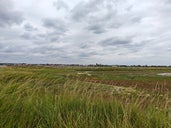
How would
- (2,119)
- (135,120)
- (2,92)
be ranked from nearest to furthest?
1. (2,119)
2. (135,120)
3. (2,92)

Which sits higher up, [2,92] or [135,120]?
[2,92]

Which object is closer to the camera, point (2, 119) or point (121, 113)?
point (2, 119)

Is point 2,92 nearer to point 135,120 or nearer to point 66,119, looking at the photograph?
point 66,119

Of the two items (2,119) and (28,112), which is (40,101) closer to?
(28,112)

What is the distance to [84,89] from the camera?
22.5 feet

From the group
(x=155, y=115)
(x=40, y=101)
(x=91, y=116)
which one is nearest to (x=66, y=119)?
(x=91, y=116)

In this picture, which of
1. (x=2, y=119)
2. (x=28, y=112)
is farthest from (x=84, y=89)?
A: (x=2, y=119)

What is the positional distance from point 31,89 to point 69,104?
142cm

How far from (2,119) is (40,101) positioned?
1.24m

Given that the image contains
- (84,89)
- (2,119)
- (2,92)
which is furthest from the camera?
A: (84,89)

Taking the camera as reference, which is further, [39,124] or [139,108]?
[139,108]

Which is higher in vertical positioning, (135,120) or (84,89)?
(84,89)

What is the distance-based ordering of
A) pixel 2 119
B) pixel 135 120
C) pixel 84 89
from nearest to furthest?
pixel 2 119 < pixel 135 120 < pixel 84 89

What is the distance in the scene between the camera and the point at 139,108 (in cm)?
601
